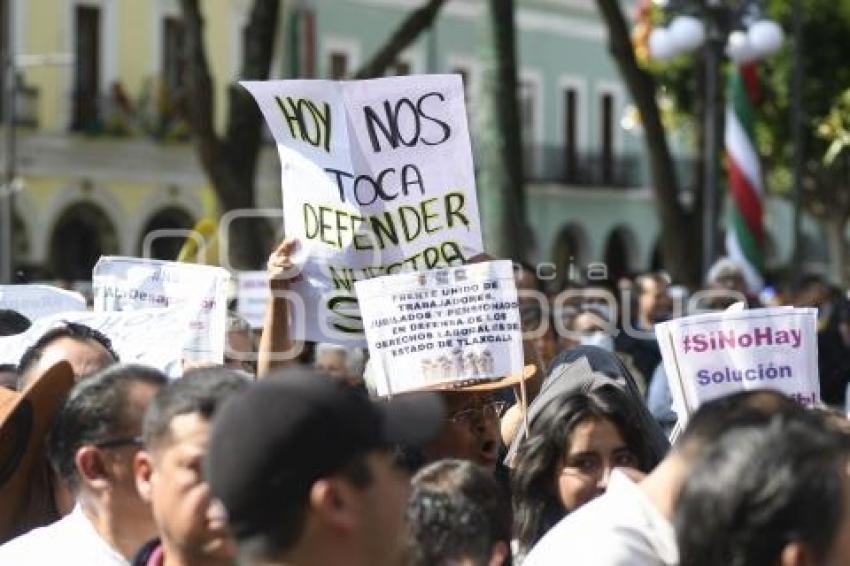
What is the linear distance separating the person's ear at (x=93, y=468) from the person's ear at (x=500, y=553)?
79cm

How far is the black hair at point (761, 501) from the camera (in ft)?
11.4

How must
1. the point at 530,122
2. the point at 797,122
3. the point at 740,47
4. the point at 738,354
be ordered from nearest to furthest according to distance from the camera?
the point at 738,354
the point at 740,47
the point at 797,122
the point at 530,122

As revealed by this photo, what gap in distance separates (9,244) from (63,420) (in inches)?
1020

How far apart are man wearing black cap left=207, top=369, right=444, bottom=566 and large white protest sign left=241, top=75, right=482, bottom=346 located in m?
3.92

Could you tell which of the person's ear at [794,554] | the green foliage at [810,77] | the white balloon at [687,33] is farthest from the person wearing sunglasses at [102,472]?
the green foliage at [810,77]

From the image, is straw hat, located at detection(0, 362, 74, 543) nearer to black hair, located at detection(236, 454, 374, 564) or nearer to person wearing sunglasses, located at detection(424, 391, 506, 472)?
person wearing sunglasses, located at detection(424, 391, 506, 472)

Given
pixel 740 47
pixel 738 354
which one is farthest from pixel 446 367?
pixel 740 47

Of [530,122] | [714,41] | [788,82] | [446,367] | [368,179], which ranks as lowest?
[446,367]

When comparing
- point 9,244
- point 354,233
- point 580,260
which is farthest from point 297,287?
point 580,260

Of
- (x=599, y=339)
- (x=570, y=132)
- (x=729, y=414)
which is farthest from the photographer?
(x=570, y=132)

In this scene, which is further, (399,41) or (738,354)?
(399,41)

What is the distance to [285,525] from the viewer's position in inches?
134

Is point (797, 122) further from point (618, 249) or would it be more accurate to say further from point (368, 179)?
point (618, 249)

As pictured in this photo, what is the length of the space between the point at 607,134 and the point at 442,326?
4538 cm
